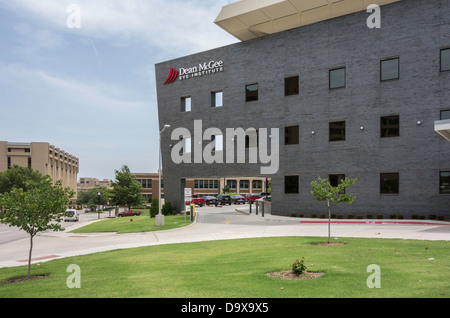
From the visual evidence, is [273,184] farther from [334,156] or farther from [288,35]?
[288,35]

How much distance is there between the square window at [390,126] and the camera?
93.6 ft

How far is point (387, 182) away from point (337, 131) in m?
5.80

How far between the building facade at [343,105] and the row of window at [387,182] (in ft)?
0.24

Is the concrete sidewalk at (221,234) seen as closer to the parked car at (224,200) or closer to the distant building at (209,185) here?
the parked car at (224,200)

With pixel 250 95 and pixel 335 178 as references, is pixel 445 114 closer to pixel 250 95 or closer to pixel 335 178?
pixel 335 178

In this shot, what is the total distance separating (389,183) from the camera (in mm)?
28672

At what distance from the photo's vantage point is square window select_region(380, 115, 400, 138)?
28.5 meters

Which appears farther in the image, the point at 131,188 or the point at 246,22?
the point at 131,188

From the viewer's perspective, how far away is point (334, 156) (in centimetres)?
3122

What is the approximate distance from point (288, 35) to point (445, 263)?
2723 centimetres

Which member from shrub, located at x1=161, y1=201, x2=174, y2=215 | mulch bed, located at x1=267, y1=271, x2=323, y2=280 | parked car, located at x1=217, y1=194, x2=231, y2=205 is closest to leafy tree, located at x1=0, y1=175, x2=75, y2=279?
mulch bed, located at x1=267, y1=271, x2=323, y2=280

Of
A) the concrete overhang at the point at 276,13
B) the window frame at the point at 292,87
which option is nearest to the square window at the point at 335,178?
the window frame at the point at 292,87

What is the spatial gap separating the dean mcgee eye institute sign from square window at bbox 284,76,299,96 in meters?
7.51
